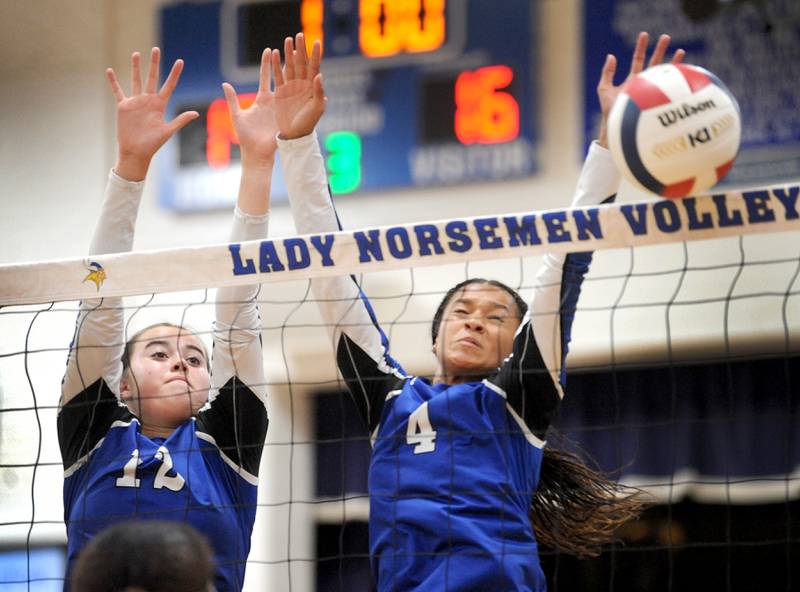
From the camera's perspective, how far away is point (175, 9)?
8.30 meters

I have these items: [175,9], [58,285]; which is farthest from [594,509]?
[175,9]

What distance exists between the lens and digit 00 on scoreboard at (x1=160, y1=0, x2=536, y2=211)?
295 inches

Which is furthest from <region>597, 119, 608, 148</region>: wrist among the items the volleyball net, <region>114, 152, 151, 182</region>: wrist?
the volleyball net

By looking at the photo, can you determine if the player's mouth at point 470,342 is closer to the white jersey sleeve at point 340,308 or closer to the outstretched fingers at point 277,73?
the white jersey sleeve at point 340,308

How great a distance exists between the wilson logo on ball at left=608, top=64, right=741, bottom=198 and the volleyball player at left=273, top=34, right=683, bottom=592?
0.26m

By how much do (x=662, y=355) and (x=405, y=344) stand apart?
4.83 feet

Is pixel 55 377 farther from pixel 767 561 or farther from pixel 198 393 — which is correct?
pixel 767 561

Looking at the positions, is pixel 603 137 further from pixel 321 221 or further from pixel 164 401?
pixel 164 401

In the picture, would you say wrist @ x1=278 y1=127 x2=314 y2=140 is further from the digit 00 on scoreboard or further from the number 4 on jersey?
the digit 00 on scoreboard

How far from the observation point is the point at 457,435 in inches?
139

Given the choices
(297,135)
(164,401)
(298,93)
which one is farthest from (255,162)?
(164,401)

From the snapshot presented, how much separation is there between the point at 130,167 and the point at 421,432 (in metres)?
1.15

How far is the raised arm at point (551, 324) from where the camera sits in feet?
11.7

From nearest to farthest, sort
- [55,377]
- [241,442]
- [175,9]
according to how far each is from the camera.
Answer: [241,442] < [55,377] < [175,9]
